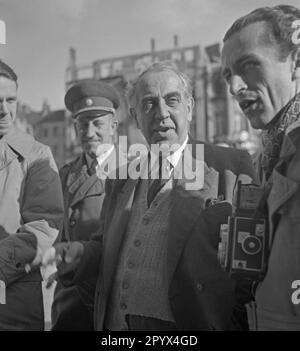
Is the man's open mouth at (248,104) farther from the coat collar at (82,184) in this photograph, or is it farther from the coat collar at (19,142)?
the coat collar at (82,184)

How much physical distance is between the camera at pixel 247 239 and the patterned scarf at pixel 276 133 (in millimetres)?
89

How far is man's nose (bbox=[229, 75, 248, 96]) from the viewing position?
1.30 meters

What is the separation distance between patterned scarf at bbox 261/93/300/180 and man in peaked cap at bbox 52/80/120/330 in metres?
1.41

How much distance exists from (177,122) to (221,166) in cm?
27

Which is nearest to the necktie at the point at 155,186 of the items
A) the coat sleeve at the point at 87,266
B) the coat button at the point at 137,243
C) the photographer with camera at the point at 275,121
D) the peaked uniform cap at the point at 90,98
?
the coat button at the point at 137,243

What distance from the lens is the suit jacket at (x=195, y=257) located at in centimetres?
152

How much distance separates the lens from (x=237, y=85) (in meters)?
1.31

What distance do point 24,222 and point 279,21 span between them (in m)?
1.34

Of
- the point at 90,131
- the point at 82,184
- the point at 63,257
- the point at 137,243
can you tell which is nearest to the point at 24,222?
the point at 63,257

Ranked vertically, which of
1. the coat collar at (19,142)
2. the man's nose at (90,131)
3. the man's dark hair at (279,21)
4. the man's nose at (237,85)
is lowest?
the coat collar at (19,142)

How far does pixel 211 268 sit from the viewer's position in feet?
5.03

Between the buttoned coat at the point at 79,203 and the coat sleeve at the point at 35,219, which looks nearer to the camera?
the coat sleeve at the point at 35,219

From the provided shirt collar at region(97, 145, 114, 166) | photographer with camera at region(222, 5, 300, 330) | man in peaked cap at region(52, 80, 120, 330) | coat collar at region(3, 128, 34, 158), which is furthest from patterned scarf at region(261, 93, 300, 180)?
shirt collar at region(97, 145, 114, 166)

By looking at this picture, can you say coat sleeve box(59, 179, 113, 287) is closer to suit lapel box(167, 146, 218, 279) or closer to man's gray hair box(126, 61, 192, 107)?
suit lapel box(167, 146, 218, 279)
